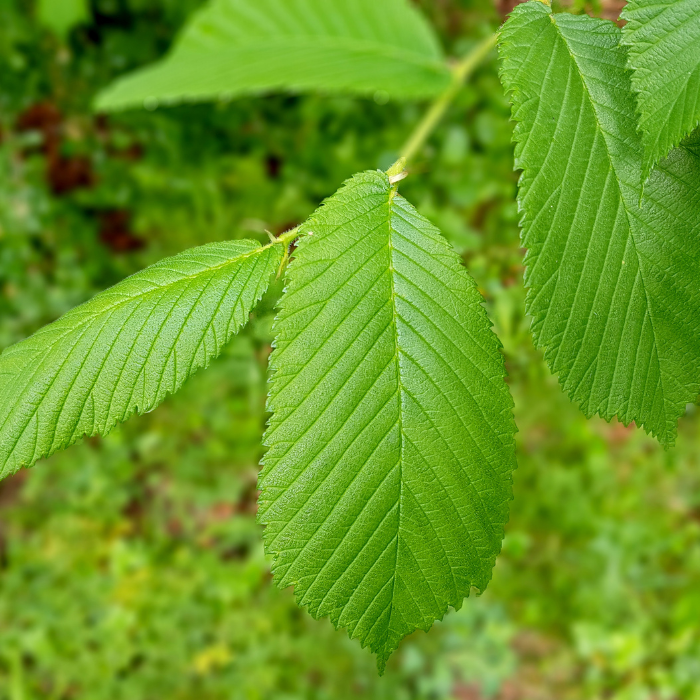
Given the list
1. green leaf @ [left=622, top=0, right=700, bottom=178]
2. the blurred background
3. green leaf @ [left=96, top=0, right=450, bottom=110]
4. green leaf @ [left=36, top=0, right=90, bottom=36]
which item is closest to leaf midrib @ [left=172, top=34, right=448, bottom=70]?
green leaf @ [left=96, top=0, right=450, bottom=110]

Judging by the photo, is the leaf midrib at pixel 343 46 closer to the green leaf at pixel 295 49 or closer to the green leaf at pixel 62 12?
the green leaf at pixel 295 49

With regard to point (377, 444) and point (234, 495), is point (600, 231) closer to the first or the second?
point (377, 444)

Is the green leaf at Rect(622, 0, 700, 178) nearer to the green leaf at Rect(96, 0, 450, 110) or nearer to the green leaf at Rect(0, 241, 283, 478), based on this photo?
the green leaf at Rect(0, 241, 283, 478)

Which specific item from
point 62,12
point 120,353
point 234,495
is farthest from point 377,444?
point 62,12

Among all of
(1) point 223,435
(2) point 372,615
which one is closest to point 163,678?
(1) point 223,435

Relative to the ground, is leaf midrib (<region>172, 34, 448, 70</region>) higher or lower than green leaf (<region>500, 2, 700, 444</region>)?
higher

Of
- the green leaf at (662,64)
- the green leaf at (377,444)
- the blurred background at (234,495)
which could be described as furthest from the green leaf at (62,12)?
the green leaf at (662,64)

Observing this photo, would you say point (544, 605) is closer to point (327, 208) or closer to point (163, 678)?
point (163, 678)
